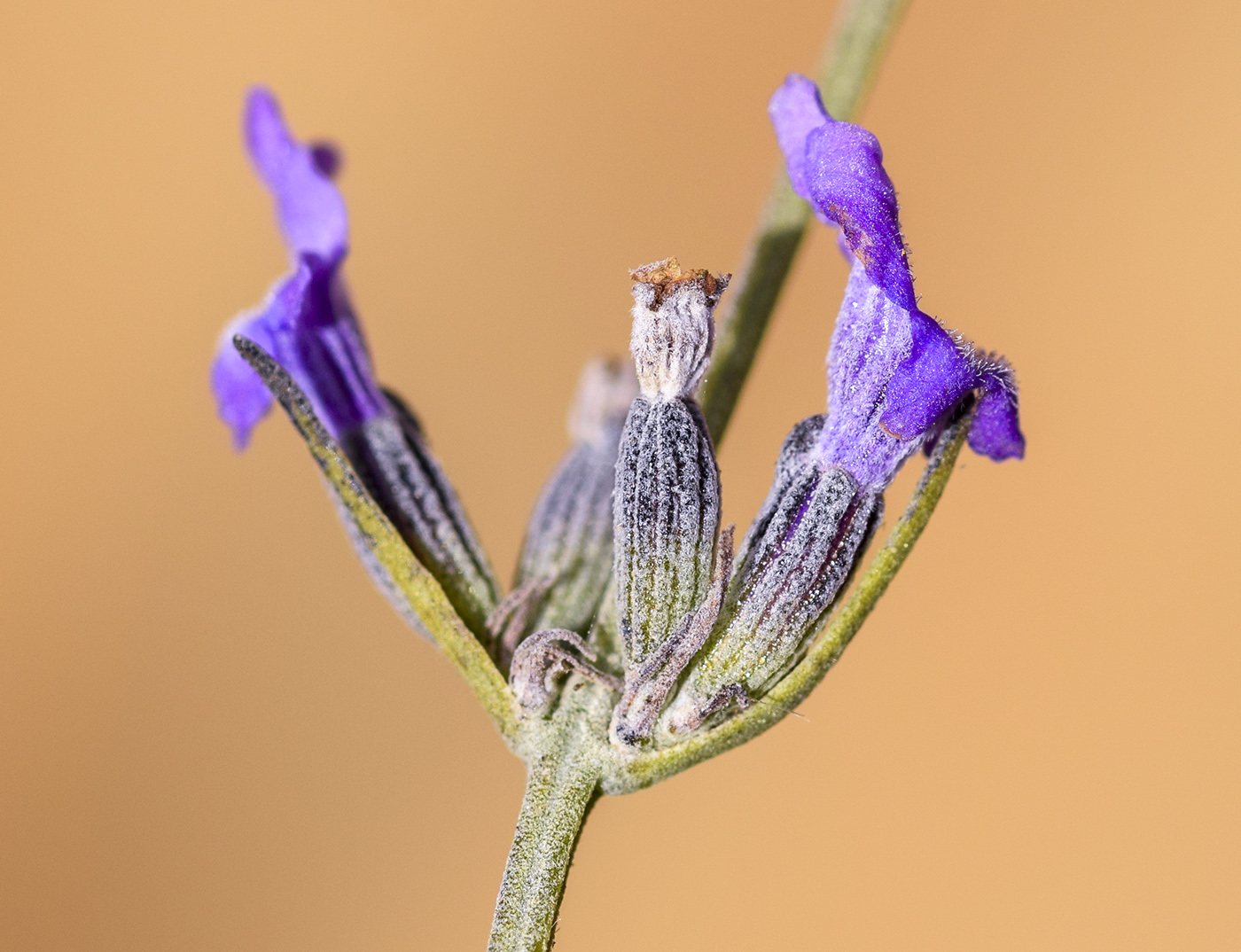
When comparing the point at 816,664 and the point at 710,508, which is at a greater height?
the point at 710,508

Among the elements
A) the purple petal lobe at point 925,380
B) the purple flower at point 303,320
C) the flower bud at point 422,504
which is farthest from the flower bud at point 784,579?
the purple flower at point 303,320

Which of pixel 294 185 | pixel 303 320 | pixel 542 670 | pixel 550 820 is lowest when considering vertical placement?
pixel 550 820

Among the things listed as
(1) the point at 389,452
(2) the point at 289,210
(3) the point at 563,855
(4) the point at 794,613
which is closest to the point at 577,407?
(1) the point at 389,452

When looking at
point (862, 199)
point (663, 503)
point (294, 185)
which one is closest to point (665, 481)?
point (663, 503)

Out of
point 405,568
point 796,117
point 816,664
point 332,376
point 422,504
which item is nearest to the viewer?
point 816,664

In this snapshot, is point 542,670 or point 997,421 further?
point 997,421

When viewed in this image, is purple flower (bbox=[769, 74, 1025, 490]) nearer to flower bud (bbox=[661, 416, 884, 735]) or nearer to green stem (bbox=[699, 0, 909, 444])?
flower bud (bbox=[661, 416, 884, 735])

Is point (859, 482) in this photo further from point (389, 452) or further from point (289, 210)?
point (289, 210)

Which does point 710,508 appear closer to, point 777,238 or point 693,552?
point 693,552
